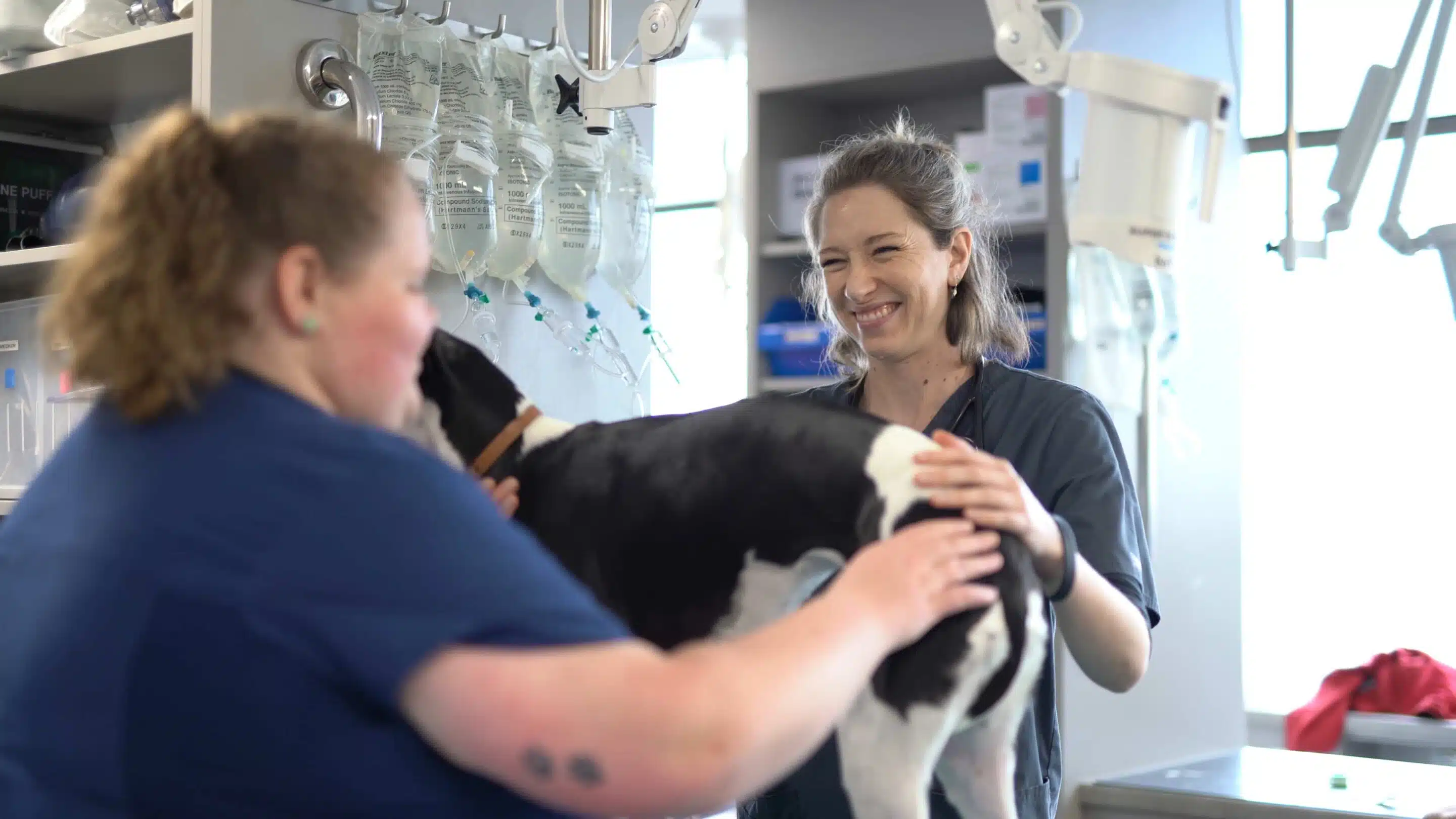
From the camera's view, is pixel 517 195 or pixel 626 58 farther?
pixel 517 195

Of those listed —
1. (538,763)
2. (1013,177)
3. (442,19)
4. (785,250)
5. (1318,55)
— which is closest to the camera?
(538,763)

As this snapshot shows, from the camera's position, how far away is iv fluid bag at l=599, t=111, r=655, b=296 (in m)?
2.31

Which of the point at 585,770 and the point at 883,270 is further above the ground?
the point at 883,270

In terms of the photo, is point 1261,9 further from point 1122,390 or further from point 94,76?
point 94,76

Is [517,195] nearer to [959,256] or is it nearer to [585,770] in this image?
[959,256]

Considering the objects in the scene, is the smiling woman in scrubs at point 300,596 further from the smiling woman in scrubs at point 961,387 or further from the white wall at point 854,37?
the white wall at point 854,37

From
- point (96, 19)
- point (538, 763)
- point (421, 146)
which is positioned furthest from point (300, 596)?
point (96, 19)

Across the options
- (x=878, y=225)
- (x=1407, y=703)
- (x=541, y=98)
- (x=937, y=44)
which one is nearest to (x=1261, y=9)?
(x=937, y=44)

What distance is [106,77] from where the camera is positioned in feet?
7.64

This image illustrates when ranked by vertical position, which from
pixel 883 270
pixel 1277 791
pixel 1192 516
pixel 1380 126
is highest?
pixel 1380 126

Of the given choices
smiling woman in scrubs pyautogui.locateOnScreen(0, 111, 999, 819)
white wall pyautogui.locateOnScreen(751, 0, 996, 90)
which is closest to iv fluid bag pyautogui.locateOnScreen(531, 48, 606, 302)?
white wall pyautogui.locateOnScreen(751, 0, 996, 90)

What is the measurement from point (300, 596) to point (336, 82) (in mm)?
1420

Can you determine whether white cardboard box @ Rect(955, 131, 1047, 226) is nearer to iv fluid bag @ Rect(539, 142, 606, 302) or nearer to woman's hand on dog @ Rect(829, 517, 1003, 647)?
iv fluid bag @ Rect(539, 142, 606, 302)

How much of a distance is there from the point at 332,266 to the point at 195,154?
0.11 meters
